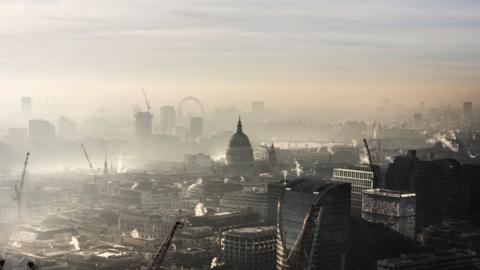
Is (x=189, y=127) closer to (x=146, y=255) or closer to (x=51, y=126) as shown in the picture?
(x=51, y=126)

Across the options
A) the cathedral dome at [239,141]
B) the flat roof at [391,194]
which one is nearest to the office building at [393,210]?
the flat roof at [391,194]

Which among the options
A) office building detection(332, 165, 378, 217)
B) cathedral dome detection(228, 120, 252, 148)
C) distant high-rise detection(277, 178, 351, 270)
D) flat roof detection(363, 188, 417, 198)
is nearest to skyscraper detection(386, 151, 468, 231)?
office building detection(332, 165, 378, 217)

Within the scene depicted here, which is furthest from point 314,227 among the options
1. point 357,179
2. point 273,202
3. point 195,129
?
point 195,129

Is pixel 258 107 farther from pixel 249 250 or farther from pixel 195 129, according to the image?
pixel 249 250

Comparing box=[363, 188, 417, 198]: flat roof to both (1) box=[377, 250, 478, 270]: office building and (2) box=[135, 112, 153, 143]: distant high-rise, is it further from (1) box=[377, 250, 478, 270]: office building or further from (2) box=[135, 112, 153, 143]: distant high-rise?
(2) box=[135, 112, 153, 143]: distant high-rise

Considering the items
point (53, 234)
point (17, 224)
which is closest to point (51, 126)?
point (17, 224)

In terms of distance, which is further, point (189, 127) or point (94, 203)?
point (189, 127)
